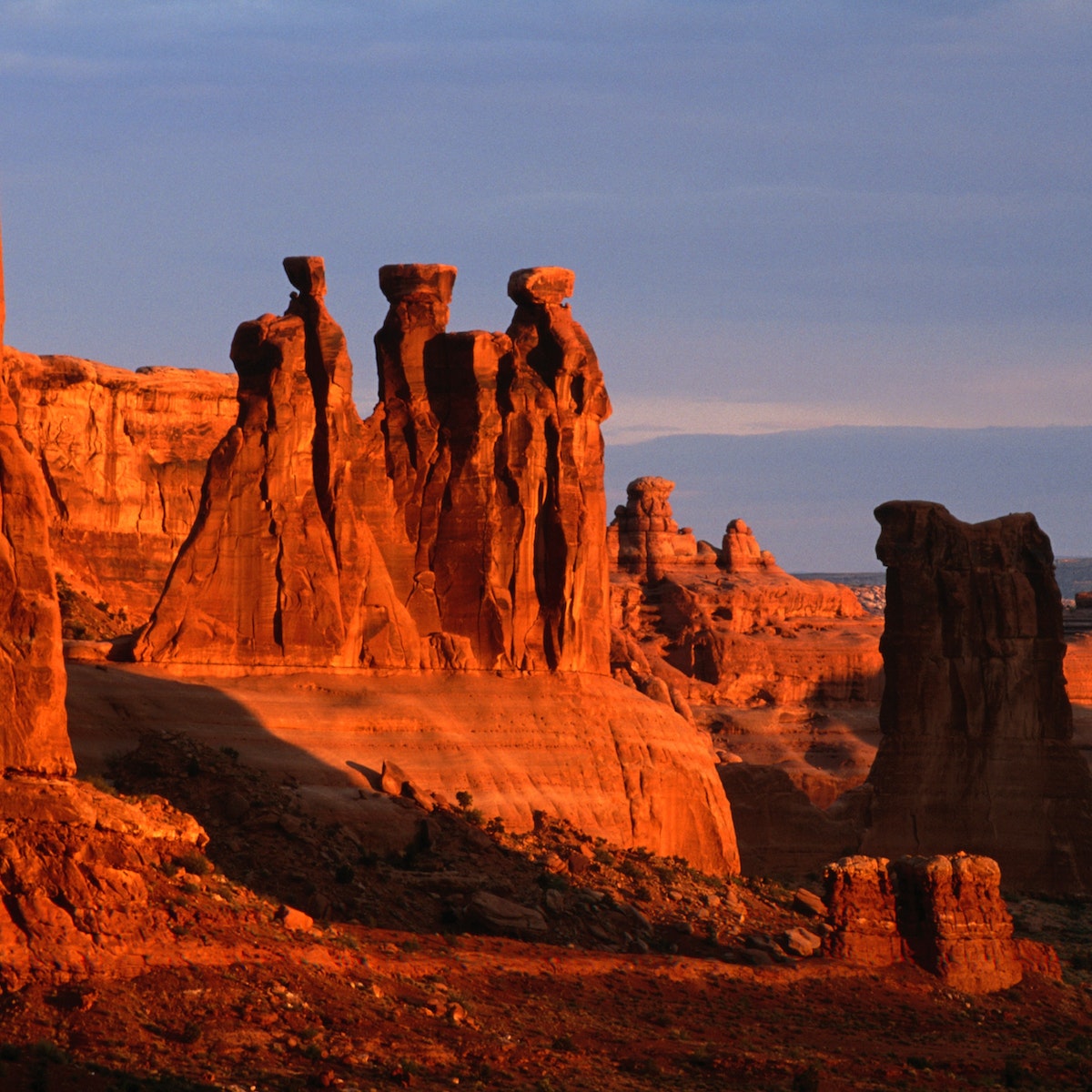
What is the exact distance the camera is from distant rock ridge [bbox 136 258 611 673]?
217ft

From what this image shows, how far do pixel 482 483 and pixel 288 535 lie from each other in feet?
31.4

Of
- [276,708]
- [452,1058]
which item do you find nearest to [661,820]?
[276,708]

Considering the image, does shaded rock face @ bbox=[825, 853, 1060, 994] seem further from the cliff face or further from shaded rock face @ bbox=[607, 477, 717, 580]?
shaded rock face @ bbox=[607, 477, 717, 580]

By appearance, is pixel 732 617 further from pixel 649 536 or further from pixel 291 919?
pixel 291 919

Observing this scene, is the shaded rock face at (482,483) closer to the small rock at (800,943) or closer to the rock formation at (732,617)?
the small rock at (800,943)

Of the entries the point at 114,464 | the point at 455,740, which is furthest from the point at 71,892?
the point at 114,464

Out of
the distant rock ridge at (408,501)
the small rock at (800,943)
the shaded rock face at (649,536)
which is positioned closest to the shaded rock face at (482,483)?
the distant rock ridge at (408,501)

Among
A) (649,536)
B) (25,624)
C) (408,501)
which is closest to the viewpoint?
(25,624)

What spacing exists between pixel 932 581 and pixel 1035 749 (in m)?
6.51

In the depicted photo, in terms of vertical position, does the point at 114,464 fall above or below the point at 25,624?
above

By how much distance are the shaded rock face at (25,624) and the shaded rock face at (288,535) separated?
26.7 metres

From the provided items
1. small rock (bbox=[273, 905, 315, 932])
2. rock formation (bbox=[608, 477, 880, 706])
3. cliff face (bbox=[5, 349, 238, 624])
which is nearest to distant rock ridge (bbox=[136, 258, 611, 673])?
cliff face (bbox=[5, 349, 238, 624])

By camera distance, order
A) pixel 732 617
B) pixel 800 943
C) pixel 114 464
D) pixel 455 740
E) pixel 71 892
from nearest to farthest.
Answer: pixel 71 892, pixel 800 943, pixel 455 740, pixel 114 464, pixel 732 617

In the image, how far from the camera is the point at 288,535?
66562 millimetres
